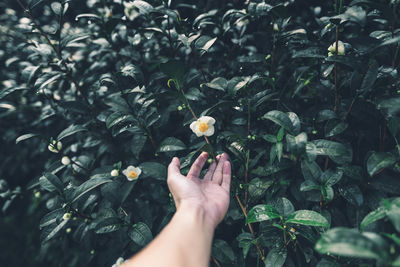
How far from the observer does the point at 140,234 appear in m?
1.16

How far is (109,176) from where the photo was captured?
1309 mm

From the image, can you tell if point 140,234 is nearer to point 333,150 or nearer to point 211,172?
point 211,172

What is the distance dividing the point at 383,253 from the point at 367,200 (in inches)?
23.7

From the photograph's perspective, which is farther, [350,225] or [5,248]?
[5,248]

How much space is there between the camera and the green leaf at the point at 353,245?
1.91 ft

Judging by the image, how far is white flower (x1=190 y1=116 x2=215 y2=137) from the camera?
1164 mm

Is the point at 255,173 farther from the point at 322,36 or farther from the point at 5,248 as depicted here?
the point at 5,248

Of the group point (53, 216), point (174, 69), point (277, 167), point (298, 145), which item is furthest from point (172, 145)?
point (53, 216)

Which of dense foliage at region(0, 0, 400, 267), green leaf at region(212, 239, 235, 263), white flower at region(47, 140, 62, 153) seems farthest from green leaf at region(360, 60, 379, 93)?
white flower at region(47, 140, 62, 153)

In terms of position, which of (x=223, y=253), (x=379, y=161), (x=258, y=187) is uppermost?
(x=379, y=161)

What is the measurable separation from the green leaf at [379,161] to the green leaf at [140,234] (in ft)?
3.20

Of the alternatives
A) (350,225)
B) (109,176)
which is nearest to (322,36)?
(350,225)

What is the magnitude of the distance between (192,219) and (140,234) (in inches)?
14.6

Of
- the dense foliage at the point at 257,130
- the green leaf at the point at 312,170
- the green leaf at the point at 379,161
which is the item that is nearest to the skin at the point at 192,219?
the dense foliage at the point at 257,130
